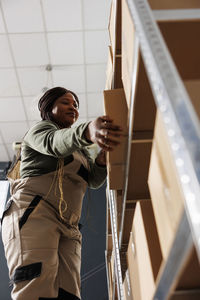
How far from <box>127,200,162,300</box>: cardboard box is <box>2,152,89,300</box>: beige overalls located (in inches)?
16.0

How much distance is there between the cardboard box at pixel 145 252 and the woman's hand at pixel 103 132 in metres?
0.26

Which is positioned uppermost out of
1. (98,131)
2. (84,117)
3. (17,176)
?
(84,117)

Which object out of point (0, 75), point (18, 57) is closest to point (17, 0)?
point (18, 57)

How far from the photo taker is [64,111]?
184 centimetres

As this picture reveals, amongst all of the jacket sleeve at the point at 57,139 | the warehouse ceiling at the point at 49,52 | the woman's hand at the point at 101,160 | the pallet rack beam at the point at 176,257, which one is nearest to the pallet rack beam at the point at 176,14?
the jacket sleeve at the point at 57,139

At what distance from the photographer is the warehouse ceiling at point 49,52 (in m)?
3.01

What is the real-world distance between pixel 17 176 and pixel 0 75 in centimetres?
234

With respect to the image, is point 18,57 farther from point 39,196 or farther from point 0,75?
point 39,196

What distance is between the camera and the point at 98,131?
1050 mm

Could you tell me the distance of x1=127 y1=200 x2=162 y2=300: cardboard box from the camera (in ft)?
2.89

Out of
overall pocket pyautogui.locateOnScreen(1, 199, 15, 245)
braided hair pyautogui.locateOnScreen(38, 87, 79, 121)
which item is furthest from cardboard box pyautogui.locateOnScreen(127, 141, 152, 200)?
braided hair pyautogui.locateOnScreen(38, 87, 79, 121)

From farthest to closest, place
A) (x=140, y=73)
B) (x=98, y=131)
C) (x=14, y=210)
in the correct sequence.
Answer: (x=14, y=210) < (x=98, y=131) < (x=140, y=73)

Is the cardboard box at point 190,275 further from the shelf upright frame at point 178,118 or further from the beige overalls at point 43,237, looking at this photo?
the beige overalls at point 43,237

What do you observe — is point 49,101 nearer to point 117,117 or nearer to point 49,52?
point 117,117
